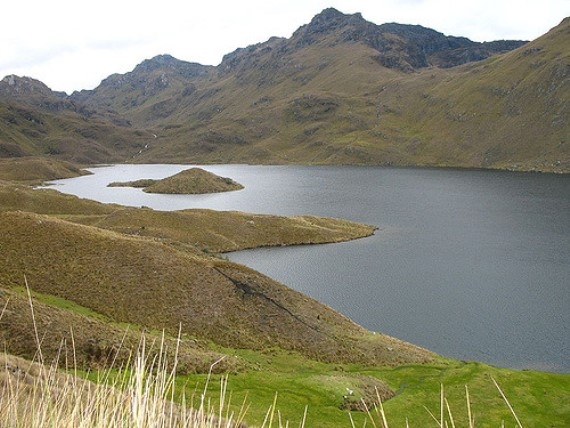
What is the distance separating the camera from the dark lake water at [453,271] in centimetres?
5725

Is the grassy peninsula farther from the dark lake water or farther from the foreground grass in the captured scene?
the dark lake water

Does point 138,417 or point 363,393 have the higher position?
point 138,417

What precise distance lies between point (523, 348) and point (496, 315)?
9268 millimetres

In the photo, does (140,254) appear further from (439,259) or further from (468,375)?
(439,259)

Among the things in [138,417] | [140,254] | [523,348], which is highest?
[138,417]

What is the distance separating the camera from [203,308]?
48469 millimetres

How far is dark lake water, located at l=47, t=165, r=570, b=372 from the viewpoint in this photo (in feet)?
188

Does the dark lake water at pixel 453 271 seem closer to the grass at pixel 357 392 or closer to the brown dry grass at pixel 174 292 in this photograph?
the grass at pixel 357 392

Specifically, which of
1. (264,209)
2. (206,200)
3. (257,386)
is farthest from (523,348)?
(206,200)

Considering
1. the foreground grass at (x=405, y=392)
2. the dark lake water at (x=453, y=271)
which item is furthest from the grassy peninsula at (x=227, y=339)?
→ the dark lake water at (x=453, y=271)

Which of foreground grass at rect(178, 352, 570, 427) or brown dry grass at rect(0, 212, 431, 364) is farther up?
brown dry grass at rect(0, 212, 431, 364)

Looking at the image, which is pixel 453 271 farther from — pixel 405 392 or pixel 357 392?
pixel 357 392

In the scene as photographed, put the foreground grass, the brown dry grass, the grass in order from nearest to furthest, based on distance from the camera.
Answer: the grass, the foreground grass, the brown dry grass

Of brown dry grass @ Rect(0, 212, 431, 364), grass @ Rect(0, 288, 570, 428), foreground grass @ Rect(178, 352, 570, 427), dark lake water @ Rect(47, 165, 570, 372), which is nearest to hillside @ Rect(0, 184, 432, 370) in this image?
brown dry grass @ Rect(0, 212, 431, 364)
